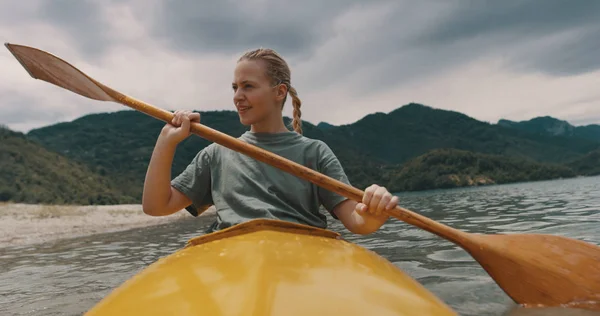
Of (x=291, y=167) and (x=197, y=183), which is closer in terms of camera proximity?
(x=291, y=167)

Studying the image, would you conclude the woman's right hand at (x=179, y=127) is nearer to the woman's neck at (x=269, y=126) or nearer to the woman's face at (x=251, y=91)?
the woman's face at (x=251, y=91)

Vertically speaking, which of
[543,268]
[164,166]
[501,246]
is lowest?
[543,268]

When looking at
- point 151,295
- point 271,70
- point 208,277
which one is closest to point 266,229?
point 208,277

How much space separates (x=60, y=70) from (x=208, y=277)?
2491 millimetres

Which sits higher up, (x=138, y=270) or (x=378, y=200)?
(x=378, y=200)

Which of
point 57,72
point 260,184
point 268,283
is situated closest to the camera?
point 268,283

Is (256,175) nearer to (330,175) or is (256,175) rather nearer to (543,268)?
(330,175)

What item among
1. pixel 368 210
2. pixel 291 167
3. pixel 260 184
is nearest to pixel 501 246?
pixel 368 210

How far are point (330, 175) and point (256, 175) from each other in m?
0.53

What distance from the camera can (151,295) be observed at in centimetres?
161

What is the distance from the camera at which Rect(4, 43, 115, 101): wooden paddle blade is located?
322 centimetres

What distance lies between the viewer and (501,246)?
123 inches

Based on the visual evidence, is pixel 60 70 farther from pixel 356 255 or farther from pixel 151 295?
pixel 356 255

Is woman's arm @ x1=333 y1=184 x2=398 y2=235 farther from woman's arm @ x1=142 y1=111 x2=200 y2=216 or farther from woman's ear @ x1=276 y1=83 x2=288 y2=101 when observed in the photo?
woman's arm @ x1=142 y1=111 x2=200 y2=216
